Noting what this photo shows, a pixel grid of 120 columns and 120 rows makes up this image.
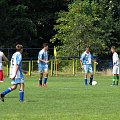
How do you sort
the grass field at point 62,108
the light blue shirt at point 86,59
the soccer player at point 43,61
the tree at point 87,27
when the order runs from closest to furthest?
1. the grass field at point 62,108
2. the soccer player at point 43,61
3. the light blue shirt at point 86,59
4. the tree at point 87,27

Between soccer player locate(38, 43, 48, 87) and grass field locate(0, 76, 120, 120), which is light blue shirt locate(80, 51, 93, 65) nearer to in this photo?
soccer player locate(38, 43, 48, 87)

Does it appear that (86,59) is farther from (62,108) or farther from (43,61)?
(62,108)

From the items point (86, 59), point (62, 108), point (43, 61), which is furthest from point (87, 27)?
point (62, 108)

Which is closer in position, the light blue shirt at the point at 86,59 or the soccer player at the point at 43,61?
the soccer player at the point at 43,61

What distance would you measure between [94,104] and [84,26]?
34672 mm

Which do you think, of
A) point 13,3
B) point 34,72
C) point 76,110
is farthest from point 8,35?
point 76,110

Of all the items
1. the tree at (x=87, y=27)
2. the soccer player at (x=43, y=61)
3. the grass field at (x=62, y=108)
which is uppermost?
the tree at (x=87, y=27)

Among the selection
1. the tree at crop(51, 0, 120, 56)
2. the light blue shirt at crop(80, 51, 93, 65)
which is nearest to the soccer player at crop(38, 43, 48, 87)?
the light blue shirt at crop(80, 51, 93, 65)

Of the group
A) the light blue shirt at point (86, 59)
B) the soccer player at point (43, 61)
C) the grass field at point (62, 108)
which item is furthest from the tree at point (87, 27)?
the grass field at point (62, 108)

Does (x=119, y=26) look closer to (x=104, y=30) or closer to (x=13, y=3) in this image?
(x=104, y=30)

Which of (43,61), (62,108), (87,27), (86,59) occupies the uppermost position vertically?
(87,27)

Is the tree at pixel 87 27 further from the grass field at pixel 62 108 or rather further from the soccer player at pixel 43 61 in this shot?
the grass field at pixel 62 108

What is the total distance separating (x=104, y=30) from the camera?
55.6 metres

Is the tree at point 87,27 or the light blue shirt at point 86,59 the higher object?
the tree at point 87,27
